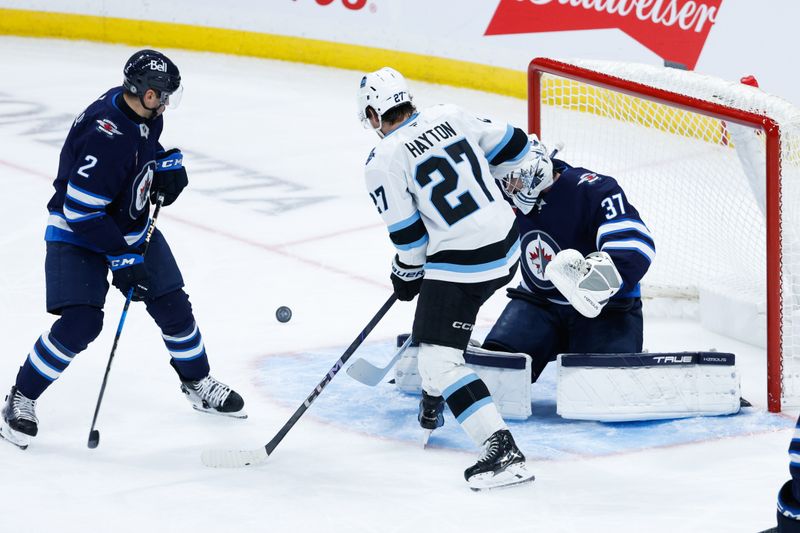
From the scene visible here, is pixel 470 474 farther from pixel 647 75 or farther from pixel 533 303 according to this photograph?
pixel 647 75

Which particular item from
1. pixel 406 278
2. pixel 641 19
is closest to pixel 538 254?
pixel 406 278

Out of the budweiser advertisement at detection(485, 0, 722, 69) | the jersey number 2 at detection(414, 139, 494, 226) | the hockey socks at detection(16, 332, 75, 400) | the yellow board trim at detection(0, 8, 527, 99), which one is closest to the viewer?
the jersey number 2 at detection(414, 139, 494, 226)

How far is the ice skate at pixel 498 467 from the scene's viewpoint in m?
2.95

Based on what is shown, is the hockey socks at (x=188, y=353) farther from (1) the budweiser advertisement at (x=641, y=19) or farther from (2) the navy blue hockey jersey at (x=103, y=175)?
(1) the budweiser advertisement at (x=641, y=19)

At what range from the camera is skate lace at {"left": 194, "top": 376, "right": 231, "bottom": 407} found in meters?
3.47

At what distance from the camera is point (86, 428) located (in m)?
3.41

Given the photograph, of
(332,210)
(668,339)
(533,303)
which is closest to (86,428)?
(533,303)

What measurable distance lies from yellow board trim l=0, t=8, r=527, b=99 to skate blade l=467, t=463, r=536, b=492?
4.44m

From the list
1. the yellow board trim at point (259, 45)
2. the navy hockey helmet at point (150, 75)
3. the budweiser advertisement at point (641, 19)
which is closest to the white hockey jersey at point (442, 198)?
the navy hockey helmet at point (150, 75)

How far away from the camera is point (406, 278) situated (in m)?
3.15

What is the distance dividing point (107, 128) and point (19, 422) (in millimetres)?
775

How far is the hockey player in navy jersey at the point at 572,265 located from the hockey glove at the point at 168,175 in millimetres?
863

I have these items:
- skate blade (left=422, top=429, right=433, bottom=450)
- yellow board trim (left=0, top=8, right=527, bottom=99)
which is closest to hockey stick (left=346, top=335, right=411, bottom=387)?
skate blade (left=422, top=429, right=433, bottom=450)

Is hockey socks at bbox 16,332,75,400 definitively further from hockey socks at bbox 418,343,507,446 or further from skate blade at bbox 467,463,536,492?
skate blade at bbox 467,463,536,492
